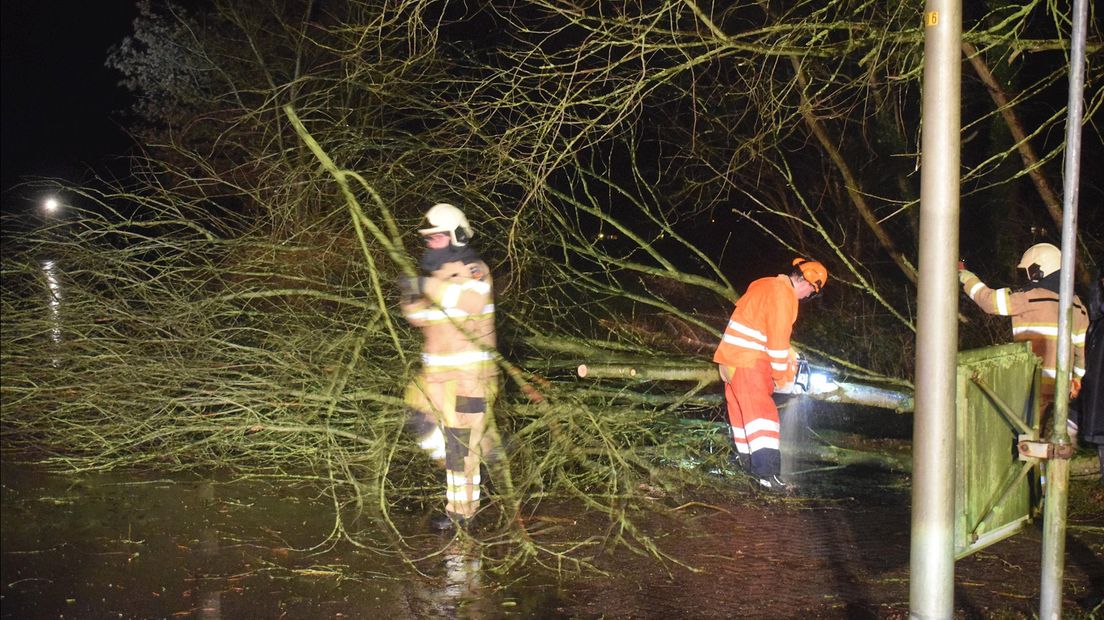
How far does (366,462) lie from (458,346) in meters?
1.39

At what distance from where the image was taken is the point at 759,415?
22.1 feet

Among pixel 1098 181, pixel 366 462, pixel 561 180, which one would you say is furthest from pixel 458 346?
pixel 1098 181

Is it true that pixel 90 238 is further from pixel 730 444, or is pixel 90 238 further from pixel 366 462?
pixel 730 444

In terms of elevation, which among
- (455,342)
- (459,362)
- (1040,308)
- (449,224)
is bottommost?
(459,362)

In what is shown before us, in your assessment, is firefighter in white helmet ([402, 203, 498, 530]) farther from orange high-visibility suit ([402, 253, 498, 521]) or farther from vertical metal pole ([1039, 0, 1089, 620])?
vertical metal pole ([1039, 0, 1089, 620])

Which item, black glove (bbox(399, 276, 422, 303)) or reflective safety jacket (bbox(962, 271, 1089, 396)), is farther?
reflective safety jacket (bbox(962, 271, 1089, 396))

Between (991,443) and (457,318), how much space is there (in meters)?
2.92

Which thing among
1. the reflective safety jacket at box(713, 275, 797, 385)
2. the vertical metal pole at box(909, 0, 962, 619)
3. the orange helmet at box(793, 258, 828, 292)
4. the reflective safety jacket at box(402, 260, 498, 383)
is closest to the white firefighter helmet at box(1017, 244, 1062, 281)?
the orange helmet at box(793, 258, 828, 292)

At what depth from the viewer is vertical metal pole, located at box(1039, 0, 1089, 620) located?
340cm

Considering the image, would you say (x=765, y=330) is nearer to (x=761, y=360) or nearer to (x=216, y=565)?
(x=761, y=360)

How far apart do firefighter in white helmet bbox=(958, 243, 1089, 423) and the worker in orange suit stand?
1.04 metres

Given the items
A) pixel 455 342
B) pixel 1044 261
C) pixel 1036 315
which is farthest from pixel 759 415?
pixel 455 342

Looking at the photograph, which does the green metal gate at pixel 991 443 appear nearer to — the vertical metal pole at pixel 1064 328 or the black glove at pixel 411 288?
the vertical metal pole at pixel 1064 328

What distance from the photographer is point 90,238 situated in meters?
7.53
